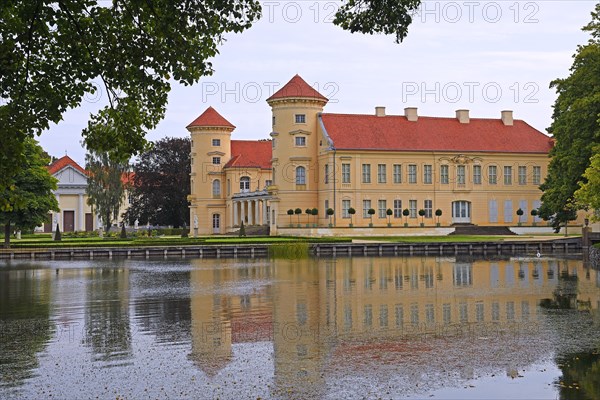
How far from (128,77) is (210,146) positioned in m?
62.7

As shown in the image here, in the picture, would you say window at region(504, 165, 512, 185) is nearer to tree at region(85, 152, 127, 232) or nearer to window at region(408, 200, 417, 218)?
window at region(408, 200, 417, 218)

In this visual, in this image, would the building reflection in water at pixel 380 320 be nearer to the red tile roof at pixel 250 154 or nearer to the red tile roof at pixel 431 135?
the red tile roof at pixel 431 135

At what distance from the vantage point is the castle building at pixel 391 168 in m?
63.6

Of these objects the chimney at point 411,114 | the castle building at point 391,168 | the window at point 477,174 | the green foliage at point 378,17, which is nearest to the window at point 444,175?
the castle building at point 391,168

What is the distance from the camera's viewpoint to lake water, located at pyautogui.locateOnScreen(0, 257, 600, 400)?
36.4 ft

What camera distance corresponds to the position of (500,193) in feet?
220

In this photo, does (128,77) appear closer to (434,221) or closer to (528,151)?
(434,221)

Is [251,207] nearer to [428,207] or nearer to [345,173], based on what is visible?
[345,173]

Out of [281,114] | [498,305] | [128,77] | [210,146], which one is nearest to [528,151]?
[281,114]

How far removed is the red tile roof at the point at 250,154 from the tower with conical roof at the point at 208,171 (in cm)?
153

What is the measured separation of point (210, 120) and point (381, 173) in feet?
59.4

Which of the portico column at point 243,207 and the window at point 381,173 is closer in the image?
the window at point 381,173

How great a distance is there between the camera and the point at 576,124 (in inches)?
1683

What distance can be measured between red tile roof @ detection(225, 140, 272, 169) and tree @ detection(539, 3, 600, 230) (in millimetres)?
→ 33327
